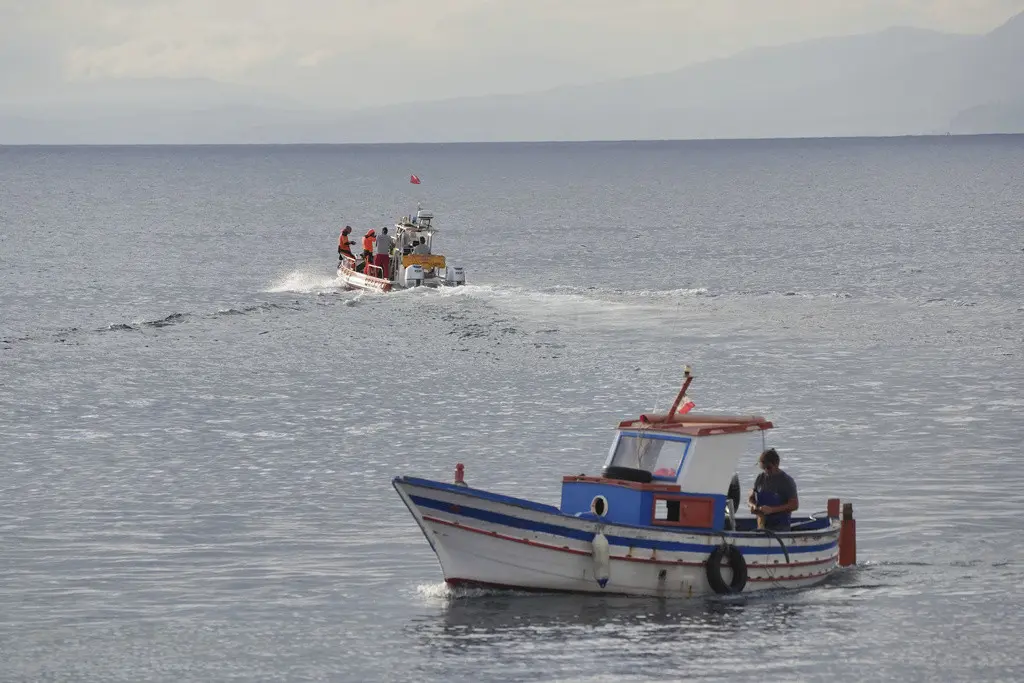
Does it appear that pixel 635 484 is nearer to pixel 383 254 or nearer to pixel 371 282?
pixel 371 282

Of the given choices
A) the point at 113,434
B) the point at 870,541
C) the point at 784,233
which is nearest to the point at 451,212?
the point at 784,233

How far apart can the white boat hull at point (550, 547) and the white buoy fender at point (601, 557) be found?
2 centimetres

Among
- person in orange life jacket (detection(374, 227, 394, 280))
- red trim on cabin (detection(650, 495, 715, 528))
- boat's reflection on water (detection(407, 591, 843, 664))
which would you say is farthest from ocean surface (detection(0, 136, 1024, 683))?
person in orange life jacket (detection(374, 227, 394, 280))

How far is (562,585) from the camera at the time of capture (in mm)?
26844

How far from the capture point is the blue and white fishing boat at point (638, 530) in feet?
86.1

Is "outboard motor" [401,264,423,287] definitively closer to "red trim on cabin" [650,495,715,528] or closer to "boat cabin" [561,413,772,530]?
"boat cabin" [561,413,772,530]

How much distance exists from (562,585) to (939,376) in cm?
2626

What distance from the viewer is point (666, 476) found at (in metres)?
27.8

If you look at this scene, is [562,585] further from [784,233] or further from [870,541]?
[784,233]

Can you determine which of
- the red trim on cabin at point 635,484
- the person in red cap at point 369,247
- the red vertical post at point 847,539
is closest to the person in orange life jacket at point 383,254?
the person in red cap at point 369,247

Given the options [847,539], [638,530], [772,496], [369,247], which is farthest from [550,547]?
[369,247]

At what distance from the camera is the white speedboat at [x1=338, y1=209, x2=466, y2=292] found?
73.9 metres

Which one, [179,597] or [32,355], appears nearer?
[179,597]

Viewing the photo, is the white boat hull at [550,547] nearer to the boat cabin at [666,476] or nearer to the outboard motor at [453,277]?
the boat cabin at [666,476]
